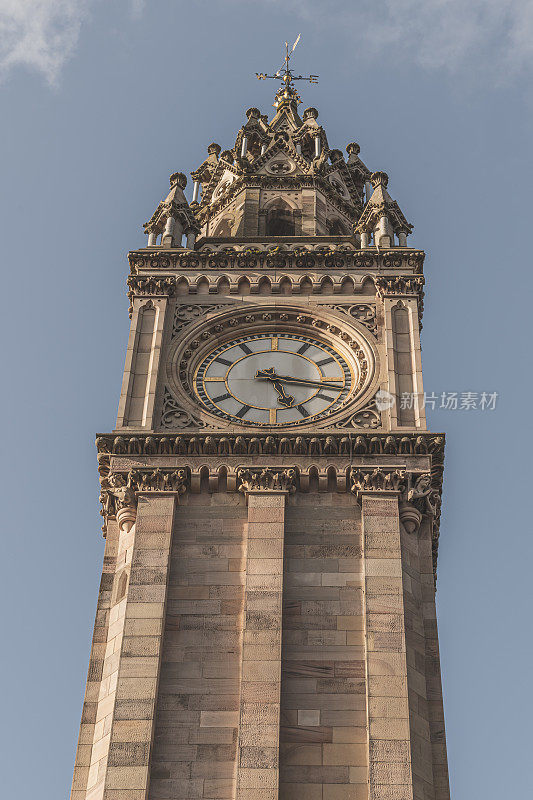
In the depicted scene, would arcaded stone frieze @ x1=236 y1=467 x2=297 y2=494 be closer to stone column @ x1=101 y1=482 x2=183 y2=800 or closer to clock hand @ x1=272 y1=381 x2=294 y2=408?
stone column @ x1=101 y1=482 x2=183 y2=800

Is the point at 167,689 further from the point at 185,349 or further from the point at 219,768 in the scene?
the point at 185,349

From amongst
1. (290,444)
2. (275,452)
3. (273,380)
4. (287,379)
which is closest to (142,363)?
(273,380)

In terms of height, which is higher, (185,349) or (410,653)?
(185,349)

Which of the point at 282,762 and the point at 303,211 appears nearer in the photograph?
the point at 282,762

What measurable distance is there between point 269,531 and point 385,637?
4.31 meters

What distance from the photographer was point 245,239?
51.2 metres

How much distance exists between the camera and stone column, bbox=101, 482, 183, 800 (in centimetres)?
3403

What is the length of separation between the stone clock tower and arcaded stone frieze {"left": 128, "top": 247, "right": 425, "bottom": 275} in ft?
0.20

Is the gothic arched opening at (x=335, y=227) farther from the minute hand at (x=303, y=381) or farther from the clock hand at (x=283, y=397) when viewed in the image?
the clock hand at (x=283, y=397)

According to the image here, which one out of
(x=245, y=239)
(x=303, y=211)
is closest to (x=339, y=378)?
(x=245, y=239)

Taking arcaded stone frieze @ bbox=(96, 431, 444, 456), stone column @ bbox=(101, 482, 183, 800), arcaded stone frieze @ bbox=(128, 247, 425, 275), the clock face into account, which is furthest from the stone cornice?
Result: arcaded stone frieze @ bbox=(128, 247, 425, 275)

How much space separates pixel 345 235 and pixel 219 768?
25.0m

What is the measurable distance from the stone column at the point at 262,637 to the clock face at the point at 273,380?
3841 millimetres

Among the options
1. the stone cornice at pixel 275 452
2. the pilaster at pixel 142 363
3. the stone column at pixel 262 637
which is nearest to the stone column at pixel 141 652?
the stone cornice at pixel 275 452
